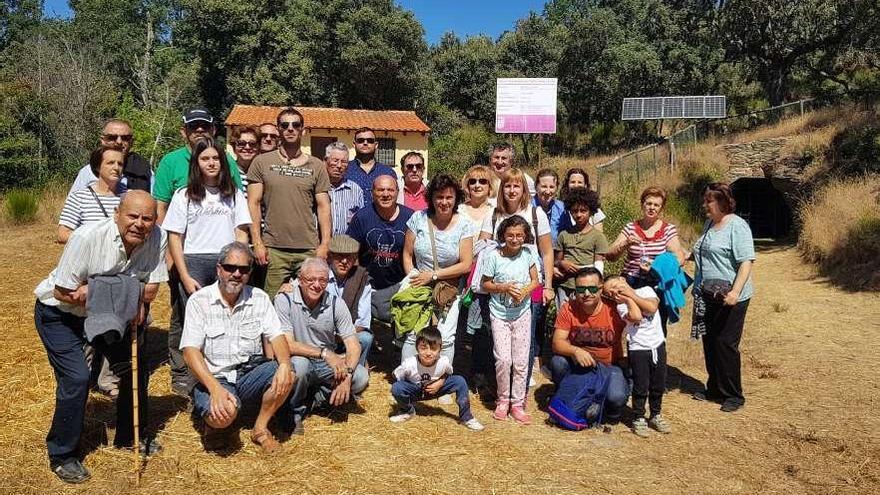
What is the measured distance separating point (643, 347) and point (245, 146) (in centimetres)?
340

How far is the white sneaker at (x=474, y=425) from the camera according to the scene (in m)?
4.43

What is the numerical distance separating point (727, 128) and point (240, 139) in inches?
836

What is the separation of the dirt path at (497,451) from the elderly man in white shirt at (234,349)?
0.34 m

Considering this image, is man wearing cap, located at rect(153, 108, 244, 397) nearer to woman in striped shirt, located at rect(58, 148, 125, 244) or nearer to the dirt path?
woman in striped shirt, located at rect(58, 148, 125, 244)

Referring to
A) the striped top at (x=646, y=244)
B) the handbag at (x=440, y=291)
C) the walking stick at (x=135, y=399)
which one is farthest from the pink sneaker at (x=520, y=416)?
the walking stick at (x=135, y=399)

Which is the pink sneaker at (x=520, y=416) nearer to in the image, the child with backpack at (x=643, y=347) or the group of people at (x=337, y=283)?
the group of people at (x=337, y=283)

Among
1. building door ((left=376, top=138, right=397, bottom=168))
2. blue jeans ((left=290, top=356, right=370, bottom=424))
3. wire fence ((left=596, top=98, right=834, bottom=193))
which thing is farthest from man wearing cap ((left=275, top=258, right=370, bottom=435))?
building door ((left=376, top=138, right=397, bottom=168))

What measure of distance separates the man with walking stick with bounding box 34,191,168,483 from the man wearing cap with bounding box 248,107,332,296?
1.26 m

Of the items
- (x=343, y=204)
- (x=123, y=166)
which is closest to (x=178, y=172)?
(x=123, y=166)

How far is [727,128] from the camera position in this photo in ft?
73.8

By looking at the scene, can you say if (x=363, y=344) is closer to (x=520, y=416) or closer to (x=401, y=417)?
(x=401, y=417)

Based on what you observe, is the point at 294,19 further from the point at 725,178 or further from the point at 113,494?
the point at 113,494

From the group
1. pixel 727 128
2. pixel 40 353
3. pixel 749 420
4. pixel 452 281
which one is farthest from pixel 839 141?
pixel 40 353

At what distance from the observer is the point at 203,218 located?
4.32 metres
